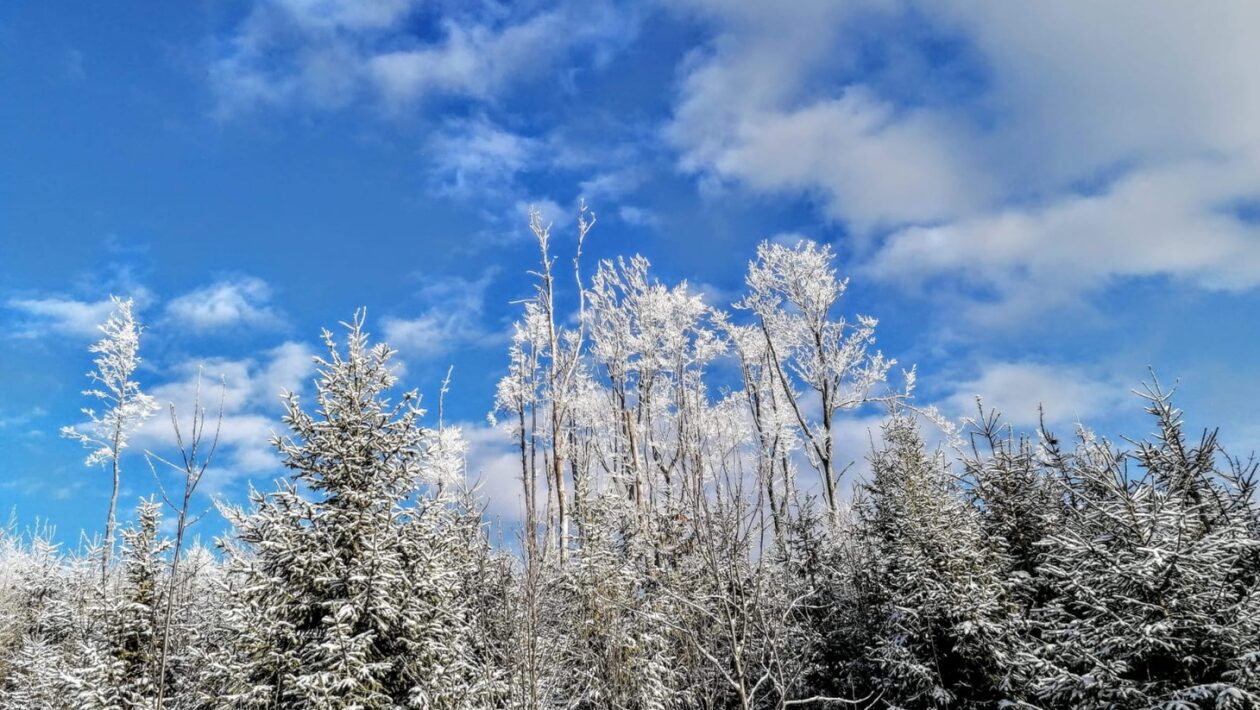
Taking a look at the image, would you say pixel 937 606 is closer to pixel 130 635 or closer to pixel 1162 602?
pixel 1162 602

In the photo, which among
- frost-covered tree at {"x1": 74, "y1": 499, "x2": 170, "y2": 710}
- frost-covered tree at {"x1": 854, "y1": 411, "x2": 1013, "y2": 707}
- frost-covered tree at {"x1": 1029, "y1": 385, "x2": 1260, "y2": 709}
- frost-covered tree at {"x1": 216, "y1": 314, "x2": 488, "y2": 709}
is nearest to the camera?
frost-covered tree at {"x1": 1029, "y1": 385, "x2": 1260, "y2": 709}

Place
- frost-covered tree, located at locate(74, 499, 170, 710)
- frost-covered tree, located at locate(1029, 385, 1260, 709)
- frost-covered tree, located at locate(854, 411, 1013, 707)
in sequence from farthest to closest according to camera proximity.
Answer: frost-covered tree, located at locate(854, 411, 1013, 707) < frost-covered tree, located at locate(74, 499, 170, 710) < frost-covered tree, located at locate(1029, 385, 1260, 709)

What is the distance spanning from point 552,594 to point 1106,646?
8641mm

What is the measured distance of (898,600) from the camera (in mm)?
12953

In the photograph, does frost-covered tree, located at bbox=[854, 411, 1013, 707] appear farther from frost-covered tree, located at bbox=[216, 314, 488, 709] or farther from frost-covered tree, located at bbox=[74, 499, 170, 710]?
frost-covered tree, located at bbox=[74, 499, 170, 710]

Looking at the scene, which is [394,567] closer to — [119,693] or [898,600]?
[119,693]

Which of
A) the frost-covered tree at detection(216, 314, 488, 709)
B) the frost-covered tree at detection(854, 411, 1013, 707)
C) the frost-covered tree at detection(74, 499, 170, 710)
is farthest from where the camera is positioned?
the frost-covered tree at detection(854, 411, 1013, 707)

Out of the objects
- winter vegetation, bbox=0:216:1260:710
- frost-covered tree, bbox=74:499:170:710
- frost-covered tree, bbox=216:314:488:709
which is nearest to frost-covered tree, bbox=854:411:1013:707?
winter vegetation, bbox=0:216:1260:710

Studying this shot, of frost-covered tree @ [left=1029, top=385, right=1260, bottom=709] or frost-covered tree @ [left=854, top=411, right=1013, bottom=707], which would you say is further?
frost-covered tree @ [left=854, top=411, right=1013, bottom=707]

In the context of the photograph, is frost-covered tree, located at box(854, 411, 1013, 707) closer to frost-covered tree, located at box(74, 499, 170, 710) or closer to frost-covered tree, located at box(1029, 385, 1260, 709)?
frost-covered tree, located at box(1029, 385, 1260, 709)

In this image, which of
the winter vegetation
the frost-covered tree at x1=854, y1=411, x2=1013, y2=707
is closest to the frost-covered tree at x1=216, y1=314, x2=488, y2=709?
the winter vegetation

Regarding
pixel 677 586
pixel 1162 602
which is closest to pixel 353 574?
pixel 677 586

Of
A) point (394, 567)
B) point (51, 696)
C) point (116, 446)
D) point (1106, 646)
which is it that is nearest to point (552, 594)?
point (394, 567)

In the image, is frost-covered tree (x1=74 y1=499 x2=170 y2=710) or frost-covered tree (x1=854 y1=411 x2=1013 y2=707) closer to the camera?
frost-covered tree (x1=74 y1=499 x2=170 y2=710)
